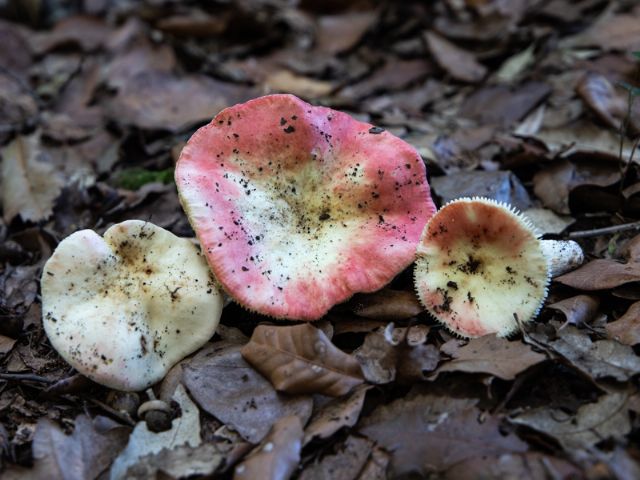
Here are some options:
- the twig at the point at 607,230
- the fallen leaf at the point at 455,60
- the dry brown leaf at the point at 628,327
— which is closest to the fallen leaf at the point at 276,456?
the dry brown leaf at the point at 628,327

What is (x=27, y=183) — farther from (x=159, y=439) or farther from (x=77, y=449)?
(x=159, y=439)

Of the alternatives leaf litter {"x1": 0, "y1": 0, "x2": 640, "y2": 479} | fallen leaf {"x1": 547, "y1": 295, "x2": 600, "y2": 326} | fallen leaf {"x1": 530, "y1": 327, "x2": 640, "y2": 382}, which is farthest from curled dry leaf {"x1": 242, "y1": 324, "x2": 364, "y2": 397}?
fallen leaf {"x1": 547, "y1": 295, "x2": 600, "y2": 326}

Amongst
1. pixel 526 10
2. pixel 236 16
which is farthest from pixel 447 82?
pixel 236 16

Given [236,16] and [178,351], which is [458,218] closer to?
[178,351]

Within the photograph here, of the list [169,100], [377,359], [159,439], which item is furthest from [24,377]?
[169,100]

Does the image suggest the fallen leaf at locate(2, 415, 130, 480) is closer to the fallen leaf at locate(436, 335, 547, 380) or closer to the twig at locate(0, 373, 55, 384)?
the twig at locate(0, 373, 55, 384)

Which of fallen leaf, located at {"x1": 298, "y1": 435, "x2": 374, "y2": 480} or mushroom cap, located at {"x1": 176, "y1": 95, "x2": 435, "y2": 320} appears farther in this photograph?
mushroom cap, located at {"x1": 176, "y1": 95, "x2": 435, "y2": 320}

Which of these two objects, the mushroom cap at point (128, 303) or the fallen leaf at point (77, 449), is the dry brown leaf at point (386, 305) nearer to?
the mushroom cap at point (128, 303)
